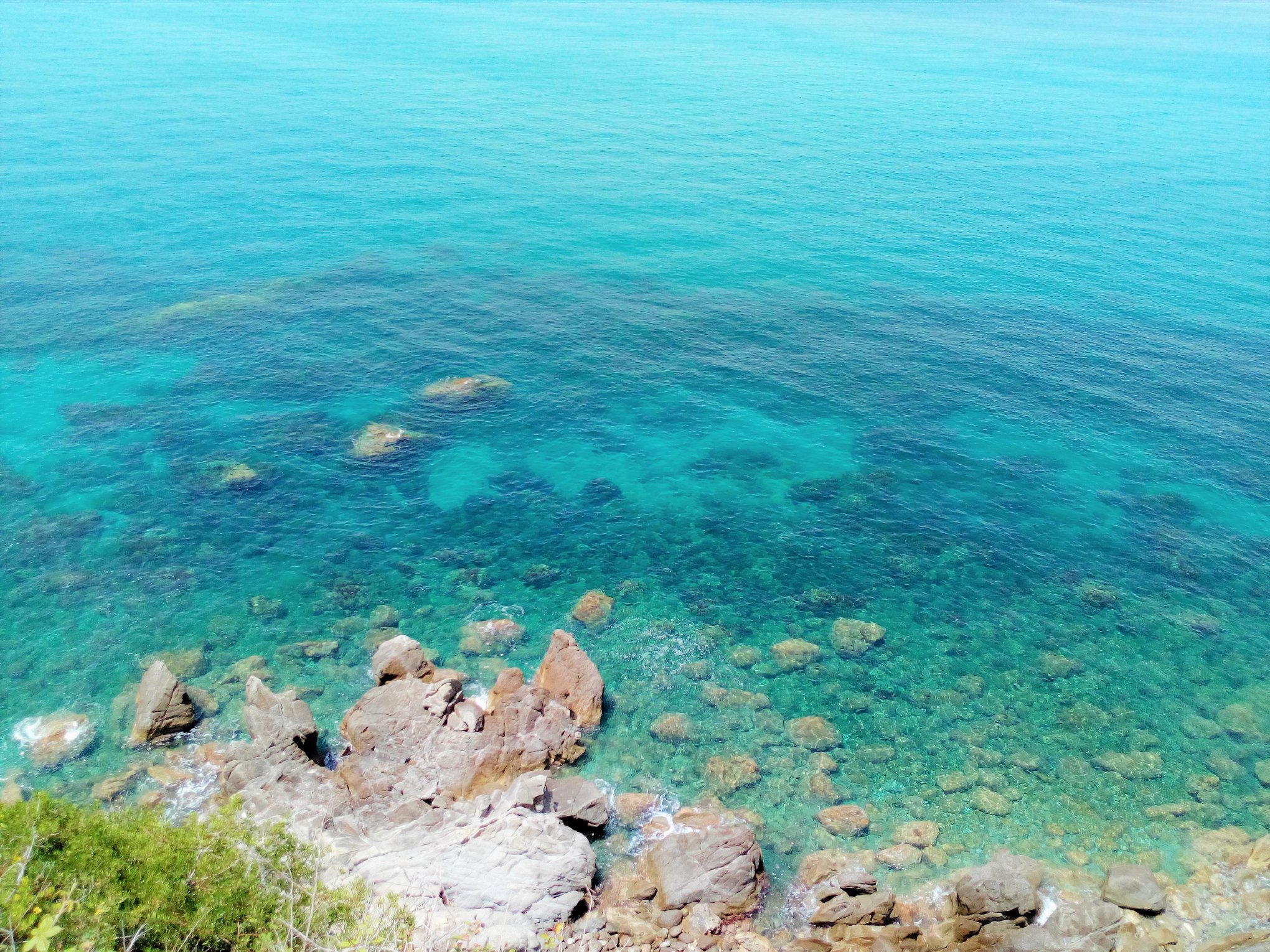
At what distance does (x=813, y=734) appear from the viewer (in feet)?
179

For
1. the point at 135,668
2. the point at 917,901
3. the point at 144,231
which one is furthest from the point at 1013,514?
the point at 144,231

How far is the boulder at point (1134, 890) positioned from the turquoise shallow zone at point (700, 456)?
2.71m

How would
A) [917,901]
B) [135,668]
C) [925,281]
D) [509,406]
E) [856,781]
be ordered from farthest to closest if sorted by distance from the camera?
[925,281] < [509,406] < [135,668] < [856,781] < [917,901]

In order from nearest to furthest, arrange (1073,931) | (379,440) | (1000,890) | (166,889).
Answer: (166,889) → (1073,931) → (1000,890) → (379,440)

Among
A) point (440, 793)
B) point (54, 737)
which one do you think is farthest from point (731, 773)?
point (54, 737)

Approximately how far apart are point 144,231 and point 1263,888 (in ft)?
474

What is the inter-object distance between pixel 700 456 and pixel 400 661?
125 ft

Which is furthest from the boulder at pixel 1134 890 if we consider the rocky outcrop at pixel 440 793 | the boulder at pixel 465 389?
the boulder at pixel 465 389

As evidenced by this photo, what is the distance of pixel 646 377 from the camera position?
9400cm

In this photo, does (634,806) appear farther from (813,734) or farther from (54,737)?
(54,737)

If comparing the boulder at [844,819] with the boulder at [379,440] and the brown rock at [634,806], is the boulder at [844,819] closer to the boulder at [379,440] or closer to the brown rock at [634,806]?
the brown rock at [634,806]

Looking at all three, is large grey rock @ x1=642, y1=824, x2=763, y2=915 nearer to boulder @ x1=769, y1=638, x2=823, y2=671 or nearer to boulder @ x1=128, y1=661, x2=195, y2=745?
boulder @ x1=769, y1=638, x2=823, y2=671

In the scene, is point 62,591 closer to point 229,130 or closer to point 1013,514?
point 1013,514

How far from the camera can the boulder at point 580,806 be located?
4638cm
